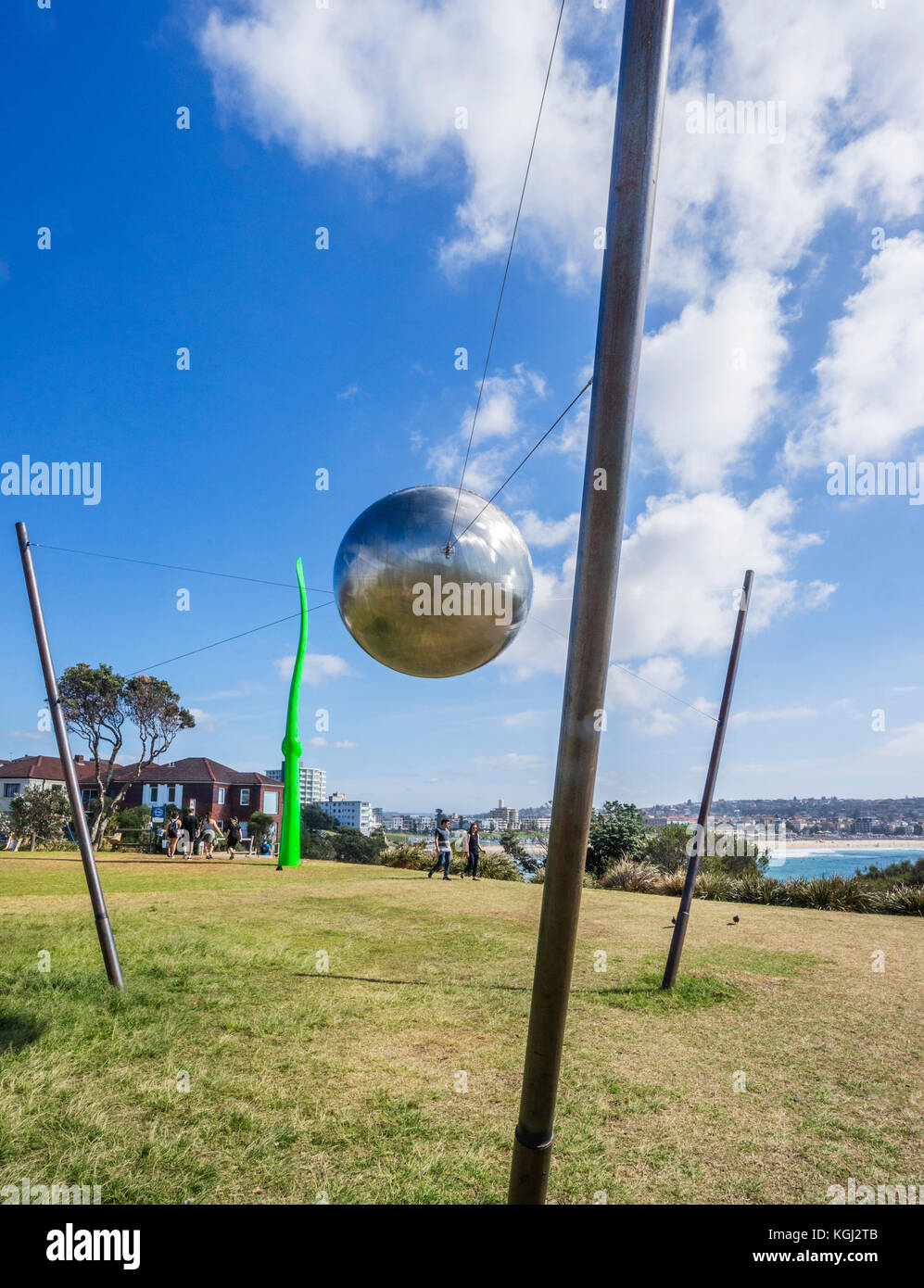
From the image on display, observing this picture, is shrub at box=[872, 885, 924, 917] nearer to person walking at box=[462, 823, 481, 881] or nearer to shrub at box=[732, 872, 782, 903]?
shrub at box=[732, 872, 782, 903]

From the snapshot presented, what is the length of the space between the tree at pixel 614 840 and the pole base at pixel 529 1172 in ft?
73.7

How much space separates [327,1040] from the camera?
6.27 metres

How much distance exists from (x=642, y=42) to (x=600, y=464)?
1.64 meters

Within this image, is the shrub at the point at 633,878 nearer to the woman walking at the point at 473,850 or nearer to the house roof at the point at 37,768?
the woman walking at the point at 473,850

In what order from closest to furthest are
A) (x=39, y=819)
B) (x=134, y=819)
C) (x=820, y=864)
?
(x=820, y=864)
(x=39, y=819)
(x=134, y=819)

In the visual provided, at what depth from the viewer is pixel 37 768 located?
60750 mm

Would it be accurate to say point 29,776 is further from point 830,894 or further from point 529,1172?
point 529,1172

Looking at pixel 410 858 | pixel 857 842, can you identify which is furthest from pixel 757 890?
pixel 857 842

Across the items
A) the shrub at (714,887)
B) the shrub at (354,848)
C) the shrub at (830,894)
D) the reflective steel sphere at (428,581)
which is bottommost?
the shrub at (354,848)

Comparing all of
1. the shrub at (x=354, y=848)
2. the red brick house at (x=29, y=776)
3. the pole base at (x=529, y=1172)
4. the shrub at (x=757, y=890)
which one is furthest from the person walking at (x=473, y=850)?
the red brick house at (x=29, y=776)

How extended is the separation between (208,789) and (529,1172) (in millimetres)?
58079

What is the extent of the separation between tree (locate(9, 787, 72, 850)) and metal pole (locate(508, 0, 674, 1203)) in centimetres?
3574

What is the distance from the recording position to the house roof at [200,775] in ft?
188

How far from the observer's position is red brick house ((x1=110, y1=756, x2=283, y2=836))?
5628 cm
